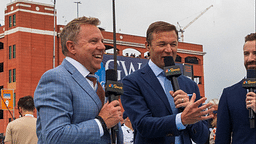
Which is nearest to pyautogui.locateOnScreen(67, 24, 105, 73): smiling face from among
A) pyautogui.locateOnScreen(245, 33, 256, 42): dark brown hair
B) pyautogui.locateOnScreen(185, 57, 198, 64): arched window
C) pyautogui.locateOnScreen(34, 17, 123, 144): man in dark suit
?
pyautogui.locateOnScreen(34, 17, 123, 144): man in dark suit

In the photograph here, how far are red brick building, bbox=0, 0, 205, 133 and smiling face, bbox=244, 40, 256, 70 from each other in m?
41.0

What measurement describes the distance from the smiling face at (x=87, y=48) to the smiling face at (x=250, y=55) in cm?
157

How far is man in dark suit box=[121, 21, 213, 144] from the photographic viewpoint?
3336mm

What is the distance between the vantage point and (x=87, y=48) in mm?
3201

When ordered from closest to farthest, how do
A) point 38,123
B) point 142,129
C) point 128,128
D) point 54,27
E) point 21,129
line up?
1. point 38,123
2. point 142,129
3. point 21,129
4. point 128,128
5. point 54,27

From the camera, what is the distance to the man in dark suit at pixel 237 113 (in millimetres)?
3672

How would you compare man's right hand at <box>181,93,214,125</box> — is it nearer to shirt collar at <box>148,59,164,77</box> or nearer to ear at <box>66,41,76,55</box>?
shirt collar at <box>148,59,164,77</box>

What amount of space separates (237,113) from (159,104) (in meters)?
0.80

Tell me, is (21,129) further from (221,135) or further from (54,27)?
(54,27)

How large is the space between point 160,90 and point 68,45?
3.42 ft

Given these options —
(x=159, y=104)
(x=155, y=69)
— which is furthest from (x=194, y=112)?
(x=155, y=69)

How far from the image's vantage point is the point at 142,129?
356 centimetres

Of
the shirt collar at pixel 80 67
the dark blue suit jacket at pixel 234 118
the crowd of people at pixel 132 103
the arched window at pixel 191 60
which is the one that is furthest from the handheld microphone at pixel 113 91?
the arched window at pixel 191 60

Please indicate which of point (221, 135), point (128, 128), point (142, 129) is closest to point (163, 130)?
point (142, 129)
